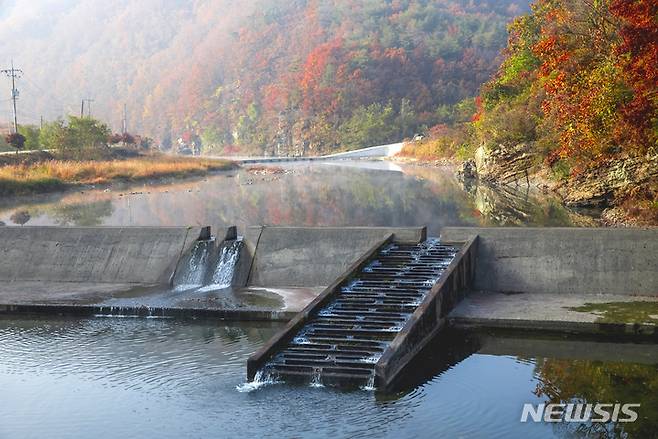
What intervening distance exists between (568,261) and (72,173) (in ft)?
159

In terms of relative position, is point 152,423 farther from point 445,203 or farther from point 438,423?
point 445,203

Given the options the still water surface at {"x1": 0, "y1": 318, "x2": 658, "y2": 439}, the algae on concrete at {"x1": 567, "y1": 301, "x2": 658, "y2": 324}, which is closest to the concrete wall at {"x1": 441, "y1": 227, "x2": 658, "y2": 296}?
the algae on concrete at {"x1": 567, "y1": 301, "x2": 658, "y2": 324}

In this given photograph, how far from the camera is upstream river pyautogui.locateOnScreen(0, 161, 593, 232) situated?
117ft

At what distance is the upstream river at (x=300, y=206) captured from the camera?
35.7 m

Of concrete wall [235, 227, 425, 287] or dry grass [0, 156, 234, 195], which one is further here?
dry grass [0, 156, 234, 195]

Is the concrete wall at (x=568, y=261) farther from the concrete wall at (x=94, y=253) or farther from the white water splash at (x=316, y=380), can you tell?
the concrete wall at (x=94, y=253)

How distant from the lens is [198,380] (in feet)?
45.0

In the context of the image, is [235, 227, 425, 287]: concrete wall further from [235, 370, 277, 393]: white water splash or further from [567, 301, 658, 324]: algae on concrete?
[235, 370, 277, 393]: white water splash

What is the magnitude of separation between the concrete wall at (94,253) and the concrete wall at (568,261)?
6.95 metres

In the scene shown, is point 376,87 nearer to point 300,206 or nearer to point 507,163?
point 507,163

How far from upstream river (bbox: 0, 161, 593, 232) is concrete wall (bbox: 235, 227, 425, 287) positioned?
9.78 metres

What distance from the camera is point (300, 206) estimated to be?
4378 centimetres

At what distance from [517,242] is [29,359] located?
1008cm

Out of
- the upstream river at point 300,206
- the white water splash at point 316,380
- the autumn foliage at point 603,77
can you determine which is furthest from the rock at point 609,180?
the white water splash at point 316,380
